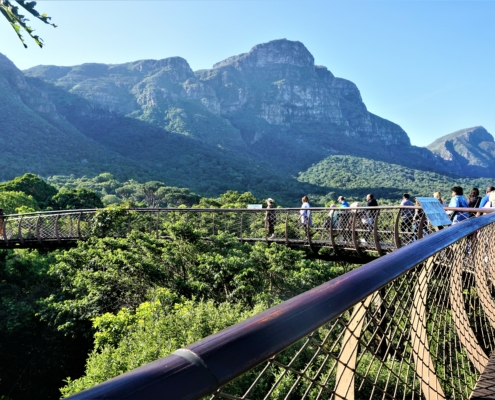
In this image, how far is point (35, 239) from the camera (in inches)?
474

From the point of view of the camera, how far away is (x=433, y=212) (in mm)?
3572

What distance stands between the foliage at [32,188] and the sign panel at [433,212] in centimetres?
3085

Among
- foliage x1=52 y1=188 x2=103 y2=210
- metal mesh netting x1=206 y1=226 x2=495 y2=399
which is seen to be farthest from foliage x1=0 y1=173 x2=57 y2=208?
metal mesh netting x1=206 y1=226 x2=495 y2=399

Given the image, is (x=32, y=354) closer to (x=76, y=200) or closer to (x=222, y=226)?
(x=222, y=226)

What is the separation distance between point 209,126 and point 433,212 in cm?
12094

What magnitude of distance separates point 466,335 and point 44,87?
134 m

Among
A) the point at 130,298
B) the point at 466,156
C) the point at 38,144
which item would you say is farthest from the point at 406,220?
the point at 466,156

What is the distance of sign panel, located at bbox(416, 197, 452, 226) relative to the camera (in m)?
3.42

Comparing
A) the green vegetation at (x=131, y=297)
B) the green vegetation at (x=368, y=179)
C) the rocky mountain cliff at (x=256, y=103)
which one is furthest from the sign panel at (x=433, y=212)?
the rocky mountain cliff at (x=256, y=103)

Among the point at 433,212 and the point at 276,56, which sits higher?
the point at 276,56

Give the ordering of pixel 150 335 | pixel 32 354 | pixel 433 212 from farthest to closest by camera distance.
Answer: pixel 32 354, pixel 150 335, pixel 433 212

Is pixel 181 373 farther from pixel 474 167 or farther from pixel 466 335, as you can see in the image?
pixel 474 167

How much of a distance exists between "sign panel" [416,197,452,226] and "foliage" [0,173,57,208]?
30.9 m

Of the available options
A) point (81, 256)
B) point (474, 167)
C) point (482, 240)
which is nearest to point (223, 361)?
point (482, 240)
